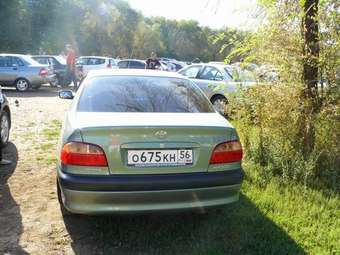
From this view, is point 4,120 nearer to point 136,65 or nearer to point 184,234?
point 184,234

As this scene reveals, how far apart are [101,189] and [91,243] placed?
2.46ft

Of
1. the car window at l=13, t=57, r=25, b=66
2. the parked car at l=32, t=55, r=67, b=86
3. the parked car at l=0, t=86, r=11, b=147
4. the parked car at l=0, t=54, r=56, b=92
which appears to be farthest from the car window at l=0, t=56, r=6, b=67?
the parked car at l=0, t=86, r=11, b=147

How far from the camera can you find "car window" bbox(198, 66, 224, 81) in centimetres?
1153

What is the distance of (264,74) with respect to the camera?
6184 mm

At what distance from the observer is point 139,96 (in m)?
4.32

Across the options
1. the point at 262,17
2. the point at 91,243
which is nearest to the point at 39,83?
the point at 262,17

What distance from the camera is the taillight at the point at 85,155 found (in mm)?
3482

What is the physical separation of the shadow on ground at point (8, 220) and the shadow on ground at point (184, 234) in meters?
0.49

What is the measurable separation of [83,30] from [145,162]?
1748 inches

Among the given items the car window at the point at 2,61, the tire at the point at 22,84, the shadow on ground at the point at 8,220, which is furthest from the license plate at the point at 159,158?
the car window at the point at 2,61

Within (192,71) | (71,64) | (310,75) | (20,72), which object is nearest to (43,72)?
(20,72)

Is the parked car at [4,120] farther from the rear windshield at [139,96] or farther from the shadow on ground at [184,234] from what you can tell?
the shadow on ground at [184,234]

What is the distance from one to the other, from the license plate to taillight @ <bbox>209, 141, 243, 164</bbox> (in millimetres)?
233

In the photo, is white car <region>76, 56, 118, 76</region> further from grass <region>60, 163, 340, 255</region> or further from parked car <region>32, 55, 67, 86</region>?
grass <region>60, 163, 340, 255</region>
